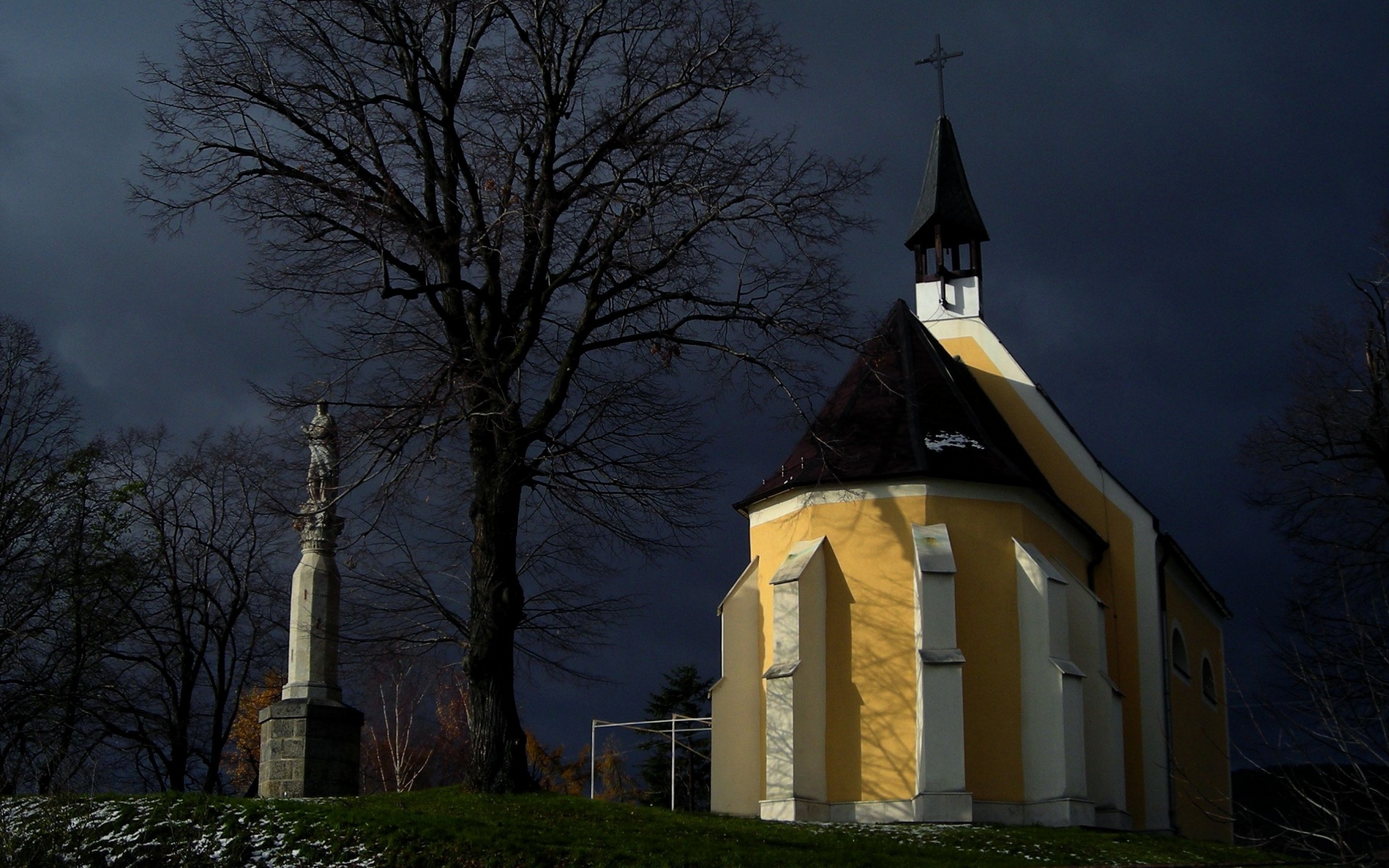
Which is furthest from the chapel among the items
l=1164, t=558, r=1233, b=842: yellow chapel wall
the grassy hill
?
the grassy hill

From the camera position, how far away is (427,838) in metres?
12.9

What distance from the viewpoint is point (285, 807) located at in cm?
1377

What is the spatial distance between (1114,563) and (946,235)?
784cm

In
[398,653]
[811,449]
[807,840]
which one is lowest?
[807,840]

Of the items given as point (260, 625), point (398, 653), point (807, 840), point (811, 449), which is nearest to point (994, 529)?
point (811, 449)

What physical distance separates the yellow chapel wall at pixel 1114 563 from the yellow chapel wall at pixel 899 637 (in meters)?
3.72

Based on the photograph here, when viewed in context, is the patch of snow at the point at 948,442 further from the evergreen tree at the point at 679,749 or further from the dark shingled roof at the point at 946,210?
the evergreen tree at the point at 679,749

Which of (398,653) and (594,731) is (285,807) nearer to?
(398,653)

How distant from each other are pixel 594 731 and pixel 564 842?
10.1 meters

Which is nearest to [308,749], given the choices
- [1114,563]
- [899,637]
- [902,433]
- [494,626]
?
[494,626]

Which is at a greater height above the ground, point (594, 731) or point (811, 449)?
point (811, 449)

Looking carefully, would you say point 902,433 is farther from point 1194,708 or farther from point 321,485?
point 1194,708

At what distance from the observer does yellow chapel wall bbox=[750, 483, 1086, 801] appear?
19062mm

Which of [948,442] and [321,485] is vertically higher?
[948,442]
